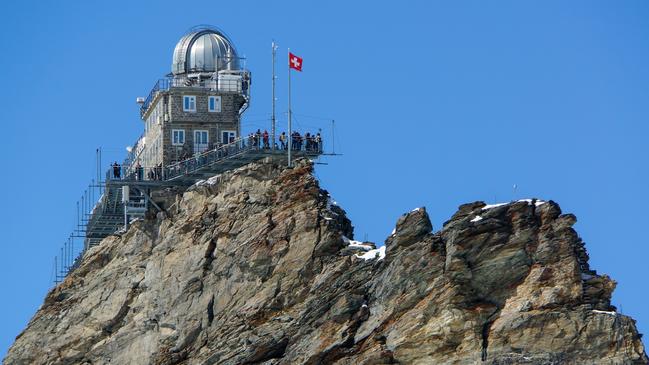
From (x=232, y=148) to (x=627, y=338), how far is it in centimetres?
4178

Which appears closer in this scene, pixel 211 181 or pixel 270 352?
pixel 270 352

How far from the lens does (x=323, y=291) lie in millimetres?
180250

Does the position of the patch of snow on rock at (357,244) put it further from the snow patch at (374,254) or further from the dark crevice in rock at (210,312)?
the dark crevice in rock at (210,312)

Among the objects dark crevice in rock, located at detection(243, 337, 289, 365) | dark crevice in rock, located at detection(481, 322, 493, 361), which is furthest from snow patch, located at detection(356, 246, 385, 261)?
dark crevice in rock, located at detection(481, 322, 493, 361)

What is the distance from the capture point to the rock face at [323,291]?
170 m

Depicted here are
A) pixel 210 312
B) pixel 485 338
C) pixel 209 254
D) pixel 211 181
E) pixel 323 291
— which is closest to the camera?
pixel 485 338

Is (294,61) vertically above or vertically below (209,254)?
above

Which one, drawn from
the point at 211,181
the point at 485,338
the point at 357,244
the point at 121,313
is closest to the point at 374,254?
the point at 357,244

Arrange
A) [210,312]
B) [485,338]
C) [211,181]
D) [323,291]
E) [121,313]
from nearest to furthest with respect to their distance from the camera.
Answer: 1. [485,338]
2. [323,291]
3. [210,312]
4. [211,181]
5. [121,313]

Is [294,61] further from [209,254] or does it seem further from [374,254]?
[374,254]

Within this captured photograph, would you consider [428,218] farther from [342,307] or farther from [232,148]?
[232,148]

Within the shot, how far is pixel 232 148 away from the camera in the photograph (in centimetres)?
19800

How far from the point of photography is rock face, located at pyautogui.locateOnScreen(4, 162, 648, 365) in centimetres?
16962

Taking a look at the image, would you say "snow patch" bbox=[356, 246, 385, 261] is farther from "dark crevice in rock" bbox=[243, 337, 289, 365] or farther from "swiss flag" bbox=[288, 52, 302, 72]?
"swiss flag" bbox=[288, 52, 302, 72]
